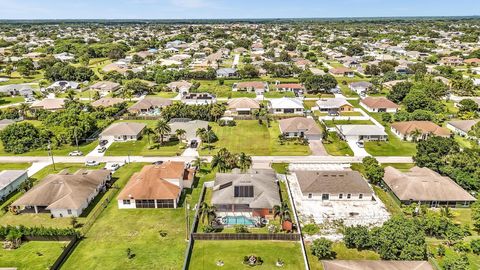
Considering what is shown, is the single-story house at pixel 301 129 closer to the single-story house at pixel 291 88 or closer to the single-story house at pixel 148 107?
the single-story house at pixel 148 107

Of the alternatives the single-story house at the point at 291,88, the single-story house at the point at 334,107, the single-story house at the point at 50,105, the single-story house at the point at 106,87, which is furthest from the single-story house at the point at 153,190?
the single-story house at the point at 106,87

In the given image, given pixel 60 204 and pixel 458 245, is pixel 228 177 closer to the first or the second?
pixel 60 204

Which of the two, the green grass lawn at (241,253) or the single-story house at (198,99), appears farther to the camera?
the single-story house at (198,99)

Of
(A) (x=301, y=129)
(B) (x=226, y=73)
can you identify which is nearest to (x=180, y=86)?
(B) (x=226, y=73)

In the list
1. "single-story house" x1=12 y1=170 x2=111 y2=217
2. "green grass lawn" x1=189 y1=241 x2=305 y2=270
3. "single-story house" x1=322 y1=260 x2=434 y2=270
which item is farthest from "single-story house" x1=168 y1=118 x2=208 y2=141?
"single-story house" x1=322 y1=260 x2=434 y2=270

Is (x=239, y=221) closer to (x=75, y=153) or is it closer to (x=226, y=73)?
(x=75, y=153)

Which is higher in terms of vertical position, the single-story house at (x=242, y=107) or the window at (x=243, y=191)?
the single-story house at (x=242, y=107)

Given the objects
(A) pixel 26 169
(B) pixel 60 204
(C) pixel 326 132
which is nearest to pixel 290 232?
Answer: (B) pixel 60 204
